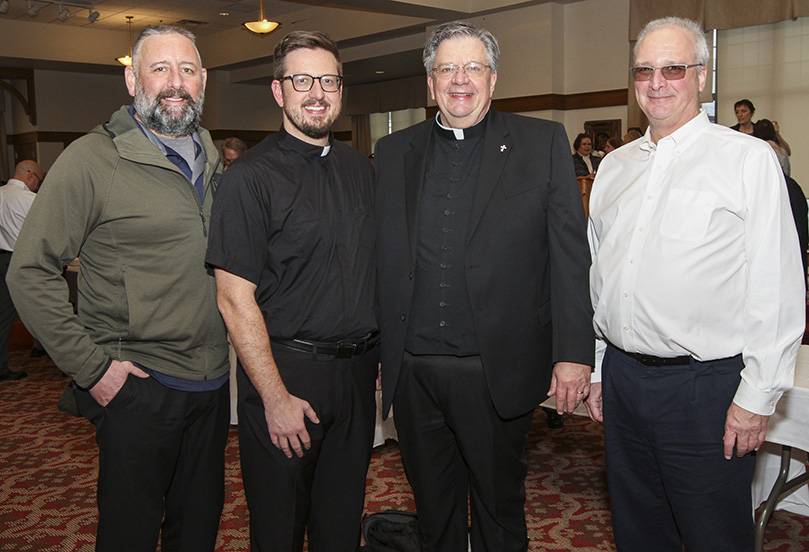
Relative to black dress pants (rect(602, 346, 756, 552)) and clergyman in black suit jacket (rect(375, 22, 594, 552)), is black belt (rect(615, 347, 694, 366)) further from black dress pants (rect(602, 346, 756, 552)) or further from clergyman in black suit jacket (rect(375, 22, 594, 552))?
clergyman in black suit jacket (rect(375, 22, 594, 552))

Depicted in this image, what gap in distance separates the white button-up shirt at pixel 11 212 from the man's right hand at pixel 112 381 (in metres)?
4.88

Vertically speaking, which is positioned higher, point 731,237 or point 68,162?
point 68,162

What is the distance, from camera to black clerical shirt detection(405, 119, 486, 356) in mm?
2162

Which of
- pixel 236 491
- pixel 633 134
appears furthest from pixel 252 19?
pixel 236 491

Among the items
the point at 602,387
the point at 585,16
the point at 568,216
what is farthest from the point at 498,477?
the point at 585,16

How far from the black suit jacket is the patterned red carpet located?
51.9 inches

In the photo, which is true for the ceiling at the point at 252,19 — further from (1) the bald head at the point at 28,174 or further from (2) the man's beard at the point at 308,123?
(2) the man's beard at the point at 308,123

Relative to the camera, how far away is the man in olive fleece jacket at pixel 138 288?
6.59ft

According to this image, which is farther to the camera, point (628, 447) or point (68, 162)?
point (628, 447)

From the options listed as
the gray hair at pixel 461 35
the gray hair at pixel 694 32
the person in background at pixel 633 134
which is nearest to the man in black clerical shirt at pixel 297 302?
the gray hair at pixel 461 35

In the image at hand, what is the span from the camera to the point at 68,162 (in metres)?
2.02

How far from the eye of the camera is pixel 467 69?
85.4 inches

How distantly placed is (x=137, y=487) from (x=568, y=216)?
1487 millimetres

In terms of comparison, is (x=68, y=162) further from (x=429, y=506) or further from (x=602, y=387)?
(x=602, y=387)
